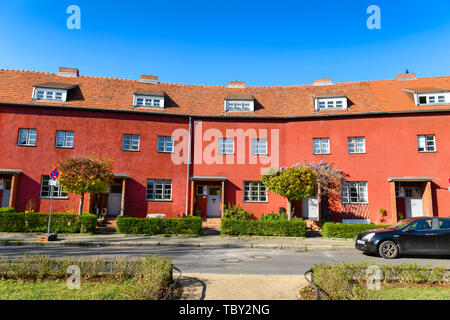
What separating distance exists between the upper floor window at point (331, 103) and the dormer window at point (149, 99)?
1158 centimetres

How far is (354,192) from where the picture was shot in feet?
62.7

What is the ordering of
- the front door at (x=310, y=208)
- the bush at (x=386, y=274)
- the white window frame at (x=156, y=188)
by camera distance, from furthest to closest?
the white window frame at (x=156, y=188) → the front door at (x=310, y=208) → the bush at (x=386, y=274)

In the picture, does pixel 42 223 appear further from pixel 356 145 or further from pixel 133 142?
pixel 356 145

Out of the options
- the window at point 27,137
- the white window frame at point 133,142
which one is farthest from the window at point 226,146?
the window at point 27,137

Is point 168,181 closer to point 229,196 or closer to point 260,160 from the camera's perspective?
point 229,196

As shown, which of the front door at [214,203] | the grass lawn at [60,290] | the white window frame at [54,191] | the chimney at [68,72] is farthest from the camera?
the chimney at [68,72]

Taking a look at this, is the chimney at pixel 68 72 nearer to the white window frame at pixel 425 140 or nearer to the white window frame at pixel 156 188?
the white window frame at pixel 156 188

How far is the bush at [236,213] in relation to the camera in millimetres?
18906

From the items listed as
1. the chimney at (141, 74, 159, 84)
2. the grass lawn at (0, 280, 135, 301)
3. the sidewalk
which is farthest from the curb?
the chimney at (141, 74, 159, 84)

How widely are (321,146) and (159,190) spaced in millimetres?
11824

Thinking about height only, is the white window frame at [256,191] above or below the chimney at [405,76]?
below

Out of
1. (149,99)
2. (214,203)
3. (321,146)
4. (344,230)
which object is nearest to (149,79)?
(149,99)
